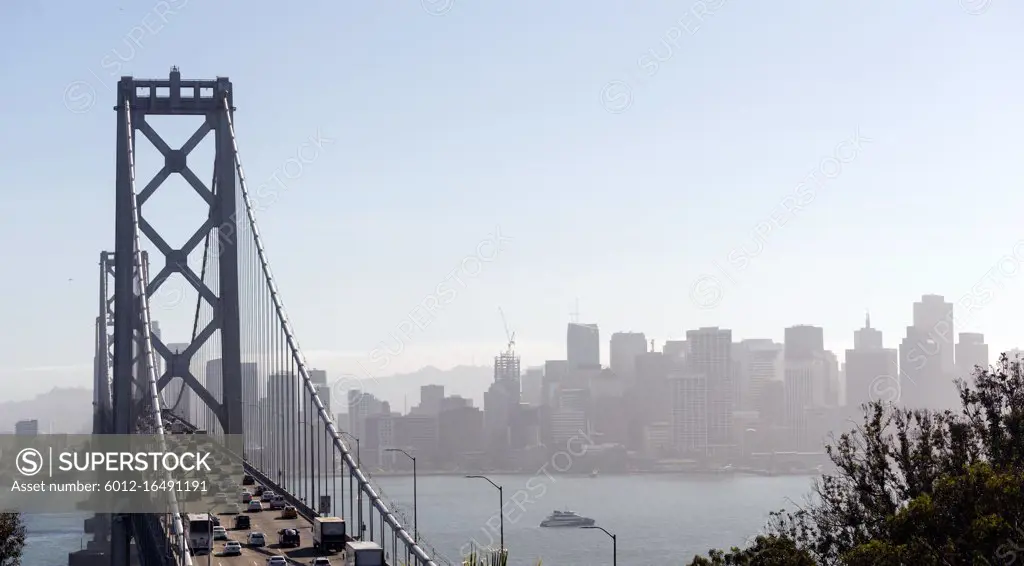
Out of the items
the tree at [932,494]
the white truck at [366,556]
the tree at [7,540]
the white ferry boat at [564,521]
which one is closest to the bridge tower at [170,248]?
the tree at [7,540]

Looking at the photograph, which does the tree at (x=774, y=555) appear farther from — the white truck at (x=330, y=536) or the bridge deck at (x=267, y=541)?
the white truck at (x=330, y=536)

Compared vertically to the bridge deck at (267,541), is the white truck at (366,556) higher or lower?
higher

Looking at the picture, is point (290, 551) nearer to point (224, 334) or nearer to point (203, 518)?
point (203, 518)

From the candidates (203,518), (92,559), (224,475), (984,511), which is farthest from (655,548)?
(984,511)

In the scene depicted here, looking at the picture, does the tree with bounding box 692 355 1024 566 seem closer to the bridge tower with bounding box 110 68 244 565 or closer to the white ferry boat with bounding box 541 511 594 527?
the bridge tower with bounding box 110 68 244 565

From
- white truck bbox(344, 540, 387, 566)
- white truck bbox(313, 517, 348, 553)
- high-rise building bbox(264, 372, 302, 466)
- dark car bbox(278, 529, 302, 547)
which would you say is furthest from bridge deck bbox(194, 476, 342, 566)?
white truck bbox(344, 540, 387, 566)
